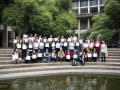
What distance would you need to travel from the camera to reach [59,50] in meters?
14.6

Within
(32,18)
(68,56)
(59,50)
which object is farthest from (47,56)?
(32,18)

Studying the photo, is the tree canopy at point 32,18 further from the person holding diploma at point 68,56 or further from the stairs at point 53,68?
the person holding diploma at point 68,56

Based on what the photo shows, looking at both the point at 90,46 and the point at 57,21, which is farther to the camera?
the point at 57,21

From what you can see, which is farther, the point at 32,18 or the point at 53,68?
the point at 32,18

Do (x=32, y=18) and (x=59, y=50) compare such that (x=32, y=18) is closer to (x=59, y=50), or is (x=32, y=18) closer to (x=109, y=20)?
(x=59, y=50)

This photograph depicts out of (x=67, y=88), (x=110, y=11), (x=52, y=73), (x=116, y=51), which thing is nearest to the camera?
(x=67, y=88)

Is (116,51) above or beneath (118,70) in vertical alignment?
above

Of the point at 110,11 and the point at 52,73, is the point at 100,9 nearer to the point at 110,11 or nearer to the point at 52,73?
the point at 110,11

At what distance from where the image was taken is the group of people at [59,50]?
13148 millimetres

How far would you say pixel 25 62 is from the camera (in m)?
13.0

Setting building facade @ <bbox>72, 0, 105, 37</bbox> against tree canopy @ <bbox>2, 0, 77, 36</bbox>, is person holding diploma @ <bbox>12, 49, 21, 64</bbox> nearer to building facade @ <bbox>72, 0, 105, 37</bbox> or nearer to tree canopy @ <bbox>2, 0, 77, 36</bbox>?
tree canopy @ <bbox>2, 0, 77, 36</bbox>

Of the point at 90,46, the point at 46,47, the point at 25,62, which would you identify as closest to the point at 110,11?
the point at 90,46

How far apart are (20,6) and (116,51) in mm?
14099

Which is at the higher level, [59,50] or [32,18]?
[32,18]
